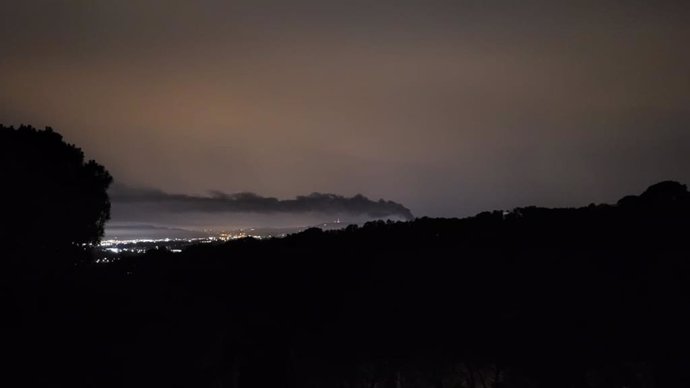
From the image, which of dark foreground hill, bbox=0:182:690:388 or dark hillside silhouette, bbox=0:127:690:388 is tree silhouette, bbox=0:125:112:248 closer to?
dark hillside silhouette, bbox=0:127:690:388

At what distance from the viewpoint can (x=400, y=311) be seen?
20469 mm

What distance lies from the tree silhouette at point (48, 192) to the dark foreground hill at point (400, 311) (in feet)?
13.2

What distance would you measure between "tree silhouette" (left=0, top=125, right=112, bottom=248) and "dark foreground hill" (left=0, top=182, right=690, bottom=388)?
403cm

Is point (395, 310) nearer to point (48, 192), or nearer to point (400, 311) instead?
point (400, 311)

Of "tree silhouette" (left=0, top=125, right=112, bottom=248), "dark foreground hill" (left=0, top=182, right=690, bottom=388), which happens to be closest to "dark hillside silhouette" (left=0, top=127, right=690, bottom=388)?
"dark foreground hill" (left=0, top=182, right=690, bottom=388)

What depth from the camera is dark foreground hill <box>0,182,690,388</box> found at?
1842 centimetres

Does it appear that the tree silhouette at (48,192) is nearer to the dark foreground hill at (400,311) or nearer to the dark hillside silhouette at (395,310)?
the dark hillside silhouette at (395,310)

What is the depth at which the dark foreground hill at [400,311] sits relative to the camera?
18.4 metres

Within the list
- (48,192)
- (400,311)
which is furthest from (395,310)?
(48,192)

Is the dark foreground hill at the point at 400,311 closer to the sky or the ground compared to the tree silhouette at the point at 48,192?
closer to the ground

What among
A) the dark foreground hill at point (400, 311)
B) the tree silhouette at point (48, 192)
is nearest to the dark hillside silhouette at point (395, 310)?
the dark foreground hill at point (400, 311)

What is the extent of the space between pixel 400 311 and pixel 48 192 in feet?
Result: 41.8

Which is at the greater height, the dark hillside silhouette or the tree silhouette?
the tree silhouette

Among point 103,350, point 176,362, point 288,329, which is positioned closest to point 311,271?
point 288,329
